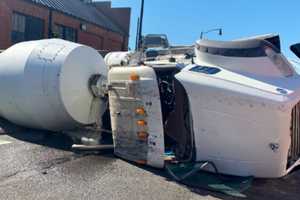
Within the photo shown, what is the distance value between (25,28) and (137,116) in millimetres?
16874

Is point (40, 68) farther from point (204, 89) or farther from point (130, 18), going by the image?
point (130, 18)

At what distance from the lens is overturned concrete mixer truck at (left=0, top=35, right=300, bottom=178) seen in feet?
14.8

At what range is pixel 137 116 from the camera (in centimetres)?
528

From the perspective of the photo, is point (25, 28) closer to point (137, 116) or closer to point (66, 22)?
point (66, 22)

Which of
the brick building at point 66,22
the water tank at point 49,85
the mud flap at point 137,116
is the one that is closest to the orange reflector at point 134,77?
the mud flap at point 137,116

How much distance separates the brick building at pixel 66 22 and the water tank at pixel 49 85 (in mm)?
12276

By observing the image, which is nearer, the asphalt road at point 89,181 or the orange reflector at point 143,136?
the asphalt road at point 89,181

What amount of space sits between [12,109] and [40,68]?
115 centimetres

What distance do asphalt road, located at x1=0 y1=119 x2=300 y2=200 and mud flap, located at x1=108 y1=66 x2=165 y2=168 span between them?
20 cm

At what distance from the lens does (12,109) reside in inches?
279

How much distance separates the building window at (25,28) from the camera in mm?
19234

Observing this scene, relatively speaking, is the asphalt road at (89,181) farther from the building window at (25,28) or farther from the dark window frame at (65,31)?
the dark window frame at (65,31)

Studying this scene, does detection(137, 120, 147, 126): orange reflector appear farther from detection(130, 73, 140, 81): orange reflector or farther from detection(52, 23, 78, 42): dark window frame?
detection(52, 23, 78, 42): dark window frame

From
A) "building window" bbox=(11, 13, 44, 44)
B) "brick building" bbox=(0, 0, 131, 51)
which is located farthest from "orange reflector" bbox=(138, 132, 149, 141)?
"building window" bbox=(11, 13, 44, 44)
